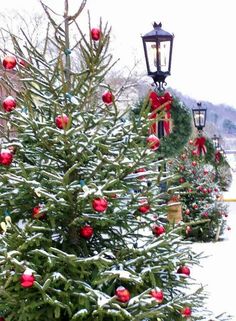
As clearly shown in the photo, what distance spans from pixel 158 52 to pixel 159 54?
3 centimetres

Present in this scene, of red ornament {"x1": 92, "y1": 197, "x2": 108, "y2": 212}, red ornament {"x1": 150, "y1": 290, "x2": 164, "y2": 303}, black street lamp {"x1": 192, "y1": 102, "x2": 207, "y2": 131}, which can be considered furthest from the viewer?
black street lamp {"x1": 192, "y1": 102, "x2": 207, "y2": 131}

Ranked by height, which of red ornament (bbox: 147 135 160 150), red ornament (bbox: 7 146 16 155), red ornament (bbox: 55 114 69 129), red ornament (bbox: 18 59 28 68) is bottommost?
red ornament (bbox: 7 146 16 155)

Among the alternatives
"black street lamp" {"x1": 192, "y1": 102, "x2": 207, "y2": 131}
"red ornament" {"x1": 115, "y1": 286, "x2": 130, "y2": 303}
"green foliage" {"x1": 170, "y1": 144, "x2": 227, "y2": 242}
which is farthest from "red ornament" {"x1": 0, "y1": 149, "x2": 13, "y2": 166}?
"black street lamp" {"x1": 192, "y1": 102, "x2": 207, "y2": 131}

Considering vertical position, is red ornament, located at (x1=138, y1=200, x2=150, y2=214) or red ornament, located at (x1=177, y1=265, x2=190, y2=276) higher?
red ornament, located at (x1=138, y1=200, x2=150, y2=214)

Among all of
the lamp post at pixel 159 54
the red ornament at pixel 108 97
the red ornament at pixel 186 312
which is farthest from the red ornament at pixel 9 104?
the lamp post at pixel 159 54

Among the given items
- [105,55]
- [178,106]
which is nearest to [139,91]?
[178,106]

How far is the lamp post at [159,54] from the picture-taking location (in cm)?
740

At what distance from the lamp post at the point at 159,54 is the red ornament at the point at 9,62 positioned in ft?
12.4

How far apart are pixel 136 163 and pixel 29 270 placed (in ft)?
3.49

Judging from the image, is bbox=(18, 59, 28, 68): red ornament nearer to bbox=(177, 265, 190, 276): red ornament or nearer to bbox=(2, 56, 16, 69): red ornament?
bbox=(2, 56, 16, 69): red ornament

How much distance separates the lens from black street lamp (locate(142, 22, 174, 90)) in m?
7.41

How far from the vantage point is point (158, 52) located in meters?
7.43

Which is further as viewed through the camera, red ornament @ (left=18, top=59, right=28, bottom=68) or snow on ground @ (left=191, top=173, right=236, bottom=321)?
snow on ground @ (left=191, top=173, right=236, bottom=321)

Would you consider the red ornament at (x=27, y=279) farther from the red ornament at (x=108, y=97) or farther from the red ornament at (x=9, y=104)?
the red ornament at (x=108, y=97)
